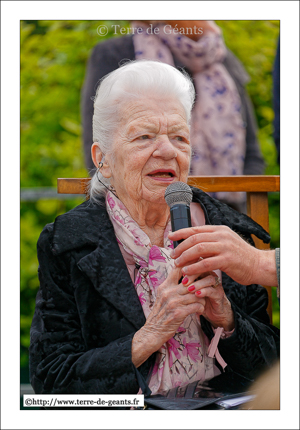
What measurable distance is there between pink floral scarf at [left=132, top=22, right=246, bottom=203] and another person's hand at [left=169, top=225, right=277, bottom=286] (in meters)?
0.59

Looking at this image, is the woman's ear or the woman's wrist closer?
the woman's wrist

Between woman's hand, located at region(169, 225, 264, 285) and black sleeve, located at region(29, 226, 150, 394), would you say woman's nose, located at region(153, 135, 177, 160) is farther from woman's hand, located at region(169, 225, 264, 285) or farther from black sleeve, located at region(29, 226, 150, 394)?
black sleeve, located at region(29, 226, 150, 394)

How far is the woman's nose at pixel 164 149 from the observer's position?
219 centimetres

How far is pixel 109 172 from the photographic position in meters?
2.35

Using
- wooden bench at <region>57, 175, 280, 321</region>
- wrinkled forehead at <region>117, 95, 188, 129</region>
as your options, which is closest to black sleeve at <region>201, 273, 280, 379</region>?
wooden bench at <region>57, 175, 280, 321</region>

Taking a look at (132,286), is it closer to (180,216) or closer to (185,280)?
(185,280)

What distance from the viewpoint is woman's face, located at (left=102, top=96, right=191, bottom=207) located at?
221 centimetres

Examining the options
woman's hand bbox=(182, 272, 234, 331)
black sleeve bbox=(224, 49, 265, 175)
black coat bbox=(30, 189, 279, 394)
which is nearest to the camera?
woman's hand bbox=(182, 272, 234, 331)

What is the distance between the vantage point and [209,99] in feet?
8.49

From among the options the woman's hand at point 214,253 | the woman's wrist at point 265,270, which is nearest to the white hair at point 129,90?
the woman's hand at point 214,253

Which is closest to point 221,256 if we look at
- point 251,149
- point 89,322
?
point 89,322

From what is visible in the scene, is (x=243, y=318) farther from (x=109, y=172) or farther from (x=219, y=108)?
(x=219, y=108)

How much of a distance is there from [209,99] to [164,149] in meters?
0.57

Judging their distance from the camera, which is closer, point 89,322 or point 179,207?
point 179,207
